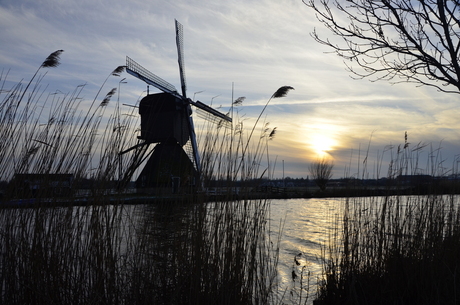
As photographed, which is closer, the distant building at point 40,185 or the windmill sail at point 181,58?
the distant building at point 40,185

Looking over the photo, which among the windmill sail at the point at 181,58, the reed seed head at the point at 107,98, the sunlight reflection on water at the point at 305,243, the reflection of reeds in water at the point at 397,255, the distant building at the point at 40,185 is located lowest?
the sunlight reflection on water at the point at 305,243

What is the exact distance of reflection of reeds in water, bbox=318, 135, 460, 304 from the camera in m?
2.92

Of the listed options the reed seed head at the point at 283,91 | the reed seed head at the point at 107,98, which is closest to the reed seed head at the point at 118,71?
the reed seed head at the point at 107,98

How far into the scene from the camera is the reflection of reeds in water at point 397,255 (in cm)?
292

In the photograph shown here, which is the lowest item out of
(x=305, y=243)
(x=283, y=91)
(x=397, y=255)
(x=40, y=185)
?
(x=305, y=243)

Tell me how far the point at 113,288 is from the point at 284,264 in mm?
3852

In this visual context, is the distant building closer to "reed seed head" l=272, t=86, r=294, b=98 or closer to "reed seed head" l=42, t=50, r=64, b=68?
"reed seed head" l=42, t=50, r=64, b=68

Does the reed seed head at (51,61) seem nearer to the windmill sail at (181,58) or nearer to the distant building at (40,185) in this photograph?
the distant building at (40,185)

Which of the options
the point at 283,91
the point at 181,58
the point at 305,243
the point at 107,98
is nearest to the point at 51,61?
the point at 107,98

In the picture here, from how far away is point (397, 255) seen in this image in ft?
10.0

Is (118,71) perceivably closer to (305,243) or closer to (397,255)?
(397,255)

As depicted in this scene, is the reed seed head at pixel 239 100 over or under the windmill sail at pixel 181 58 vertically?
under

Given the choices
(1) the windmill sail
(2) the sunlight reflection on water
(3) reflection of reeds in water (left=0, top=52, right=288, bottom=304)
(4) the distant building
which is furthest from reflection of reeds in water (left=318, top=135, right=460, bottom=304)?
(1) the windmill sail

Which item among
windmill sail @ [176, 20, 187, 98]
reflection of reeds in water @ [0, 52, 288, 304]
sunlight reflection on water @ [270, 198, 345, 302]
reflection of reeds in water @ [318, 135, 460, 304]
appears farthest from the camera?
windmill sail @ [176, 20, 187, 98]
